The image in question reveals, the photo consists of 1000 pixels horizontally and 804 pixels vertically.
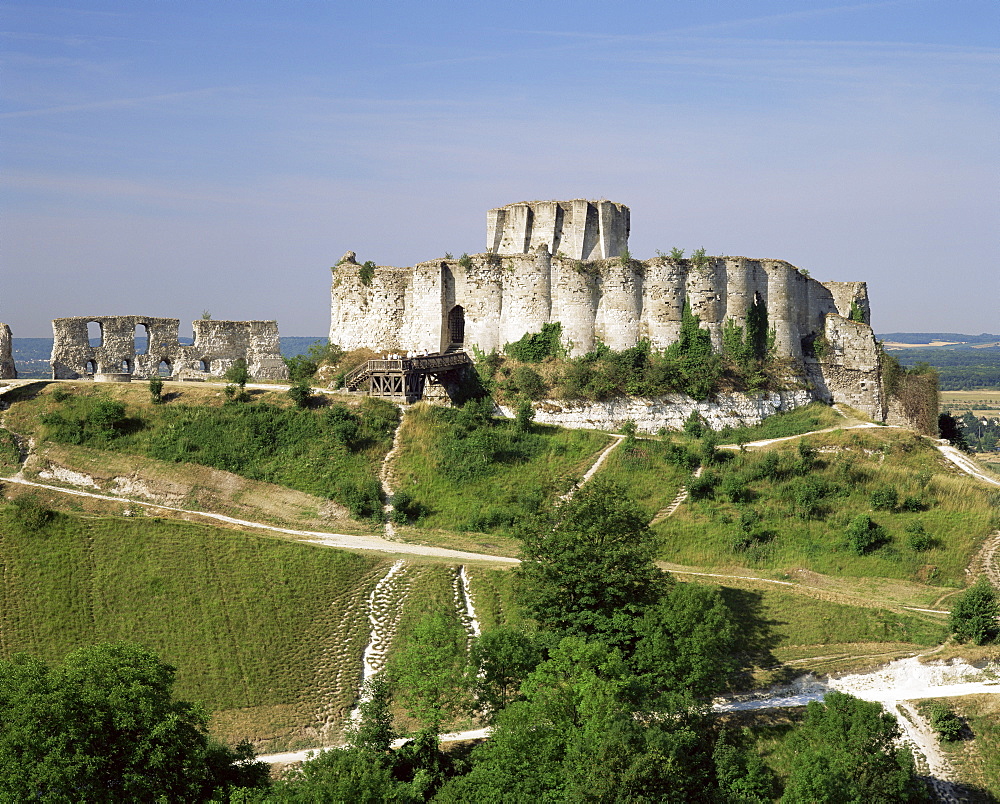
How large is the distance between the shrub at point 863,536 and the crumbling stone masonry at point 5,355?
41208 millimetres

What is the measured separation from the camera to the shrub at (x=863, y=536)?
4066 cm

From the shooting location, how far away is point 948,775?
29391mm

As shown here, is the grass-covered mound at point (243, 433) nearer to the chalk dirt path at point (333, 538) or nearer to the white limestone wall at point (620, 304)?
the chalk dirt path at point (333, 538)

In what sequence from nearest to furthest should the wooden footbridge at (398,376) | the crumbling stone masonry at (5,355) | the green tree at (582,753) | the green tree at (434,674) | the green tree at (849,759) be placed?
the green tree at (582,753)
the green tree at (849,759)
the green tree at (434,674)
the wooden footbridge at (398,376)
the crumbling stone masonry at (5,355)

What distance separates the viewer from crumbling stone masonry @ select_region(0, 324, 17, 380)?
53031mm

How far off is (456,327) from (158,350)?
16.3 metres

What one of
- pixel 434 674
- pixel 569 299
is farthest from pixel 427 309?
pixel 434 674

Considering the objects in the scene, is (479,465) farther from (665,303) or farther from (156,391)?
(156,391)

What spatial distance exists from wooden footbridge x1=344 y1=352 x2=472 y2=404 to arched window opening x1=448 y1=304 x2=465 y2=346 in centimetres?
340

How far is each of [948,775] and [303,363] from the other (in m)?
37.7

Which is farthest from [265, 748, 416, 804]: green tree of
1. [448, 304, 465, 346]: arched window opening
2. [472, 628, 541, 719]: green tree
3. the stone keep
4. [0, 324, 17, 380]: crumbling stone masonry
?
[0, 324, 17, 380]: crumbling stone masonry

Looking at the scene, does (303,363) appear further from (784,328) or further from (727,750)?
(727,750)

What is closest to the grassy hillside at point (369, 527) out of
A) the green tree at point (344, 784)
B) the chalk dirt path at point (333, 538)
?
the chalk dirt path at point (333, 538)

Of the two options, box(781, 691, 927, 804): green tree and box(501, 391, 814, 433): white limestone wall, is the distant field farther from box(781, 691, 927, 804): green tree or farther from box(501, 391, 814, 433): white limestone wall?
box(781, 691, 927, 804): green tree
